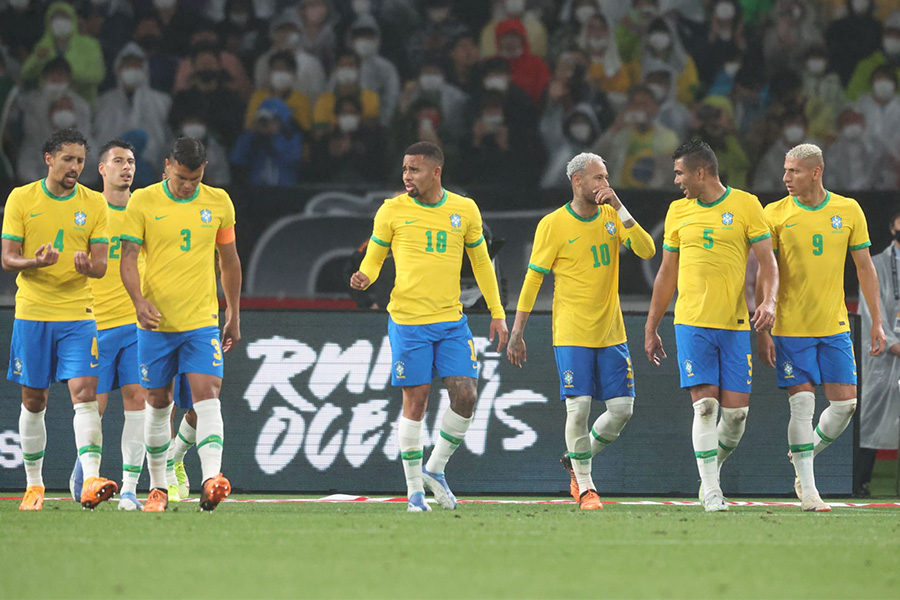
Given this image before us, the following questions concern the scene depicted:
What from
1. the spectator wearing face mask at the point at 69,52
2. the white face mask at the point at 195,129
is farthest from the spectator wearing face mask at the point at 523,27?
the spectator wearing face mask at the point at 69,52

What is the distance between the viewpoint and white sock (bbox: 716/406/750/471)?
325 inches

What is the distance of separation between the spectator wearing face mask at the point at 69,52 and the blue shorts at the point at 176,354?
872 centimetres

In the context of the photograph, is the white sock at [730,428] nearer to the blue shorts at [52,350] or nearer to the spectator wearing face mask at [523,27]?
the blue shorts at [52,350]

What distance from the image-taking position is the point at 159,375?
7562 millimetres

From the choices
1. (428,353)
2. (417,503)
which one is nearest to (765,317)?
(428,353)

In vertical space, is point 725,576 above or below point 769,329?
below

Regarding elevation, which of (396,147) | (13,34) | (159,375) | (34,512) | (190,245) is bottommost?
(34,512)

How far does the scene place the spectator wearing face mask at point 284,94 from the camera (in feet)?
50.3

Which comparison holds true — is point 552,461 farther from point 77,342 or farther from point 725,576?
point 725,576

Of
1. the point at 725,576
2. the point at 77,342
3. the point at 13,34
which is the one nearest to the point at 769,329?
the point at 725,576

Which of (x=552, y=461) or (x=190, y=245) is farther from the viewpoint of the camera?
(x=552, y=461)

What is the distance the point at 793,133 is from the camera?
51.5 feet

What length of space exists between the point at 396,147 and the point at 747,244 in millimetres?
7471

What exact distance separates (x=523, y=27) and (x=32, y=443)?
10.2m
